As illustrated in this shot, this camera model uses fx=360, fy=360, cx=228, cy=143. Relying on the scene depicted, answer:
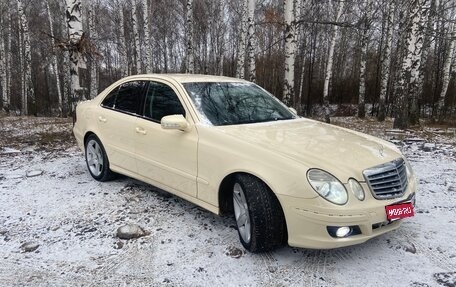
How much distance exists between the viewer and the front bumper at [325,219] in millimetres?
2713

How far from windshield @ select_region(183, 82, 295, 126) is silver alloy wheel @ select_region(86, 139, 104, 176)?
1896 millimetres

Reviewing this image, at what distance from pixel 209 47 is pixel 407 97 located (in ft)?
80.2

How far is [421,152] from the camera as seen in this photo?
6926 mm

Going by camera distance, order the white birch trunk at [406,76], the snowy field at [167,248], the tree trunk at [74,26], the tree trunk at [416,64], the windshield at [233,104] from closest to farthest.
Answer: the snowy field at [167,248]
the windshield at [233,104]
the tree trunk at [74,26]
the tree trunk at [416,64]
the white birch trunk at [406,76]

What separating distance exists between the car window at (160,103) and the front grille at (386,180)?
1.97m

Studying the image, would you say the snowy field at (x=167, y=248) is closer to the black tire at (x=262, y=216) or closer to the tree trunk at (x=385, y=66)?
the black tire at (x=262, y=216)

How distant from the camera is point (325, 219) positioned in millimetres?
2723

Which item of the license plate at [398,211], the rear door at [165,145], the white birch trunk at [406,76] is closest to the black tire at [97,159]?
the rear door at [165,145]

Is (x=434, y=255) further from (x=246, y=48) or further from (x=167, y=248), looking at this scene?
(x=246, y=48)

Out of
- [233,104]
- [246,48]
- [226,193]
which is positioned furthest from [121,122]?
[246,48]

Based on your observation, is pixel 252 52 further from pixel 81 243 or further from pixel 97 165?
pixel 81 243

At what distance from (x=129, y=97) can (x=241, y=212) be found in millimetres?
2347

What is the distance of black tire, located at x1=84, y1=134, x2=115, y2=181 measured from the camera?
5.03 meters

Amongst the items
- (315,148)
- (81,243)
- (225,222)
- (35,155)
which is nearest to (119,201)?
(81,243)
